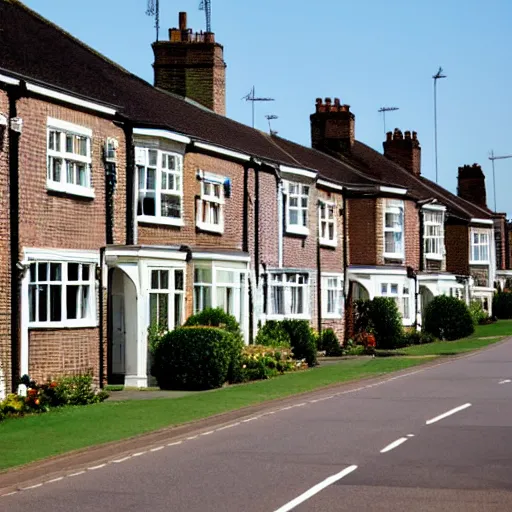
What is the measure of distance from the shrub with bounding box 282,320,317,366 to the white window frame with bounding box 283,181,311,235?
6692 mm

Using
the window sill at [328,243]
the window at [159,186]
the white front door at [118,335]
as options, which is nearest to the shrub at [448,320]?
the window sill at [328,243]

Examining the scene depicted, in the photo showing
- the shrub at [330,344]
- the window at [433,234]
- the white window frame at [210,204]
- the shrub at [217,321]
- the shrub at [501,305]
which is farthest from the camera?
the shrub at [501,305]

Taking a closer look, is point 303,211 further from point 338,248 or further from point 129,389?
point 129,389

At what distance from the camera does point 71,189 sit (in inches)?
1080

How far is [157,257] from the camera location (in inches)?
1177

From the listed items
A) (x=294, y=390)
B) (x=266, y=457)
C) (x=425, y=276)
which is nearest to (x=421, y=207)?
(x=425, y=276)

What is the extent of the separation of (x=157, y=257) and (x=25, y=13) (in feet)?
27.1

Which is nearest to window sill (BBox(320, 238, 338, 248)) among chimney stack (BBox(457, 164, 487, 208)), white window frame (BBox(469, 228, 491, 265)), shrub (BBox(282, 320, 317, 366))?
shrub (BBox(282, 320, 317, 366))

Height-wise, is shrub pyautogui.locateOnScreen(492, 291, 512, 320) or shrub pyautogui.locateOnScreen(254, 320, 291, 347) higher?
shrub pyautogui.locateOnScreen(492, 291, 512, 320)

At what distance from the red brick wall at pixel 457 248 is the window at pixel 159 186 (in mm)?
37388

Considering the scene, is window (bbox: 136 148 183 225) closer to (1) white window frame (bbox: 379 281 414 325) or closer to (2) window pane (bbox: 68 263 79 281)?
(2) window pane (bbox: 68 263 79 281)

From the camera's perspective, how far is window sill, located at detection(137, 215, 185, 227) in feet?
102

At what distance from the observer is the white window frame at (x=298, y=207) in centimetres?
4241

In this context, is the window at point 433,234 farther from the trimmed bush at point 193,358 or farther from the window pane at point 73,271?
the window pane at point 73,271
